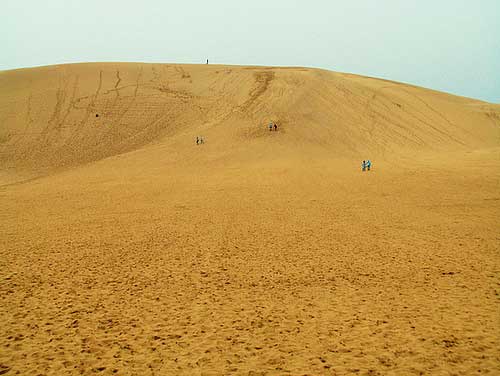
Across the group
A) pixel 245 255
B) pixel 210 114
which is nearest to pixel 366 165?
pixel 245 255

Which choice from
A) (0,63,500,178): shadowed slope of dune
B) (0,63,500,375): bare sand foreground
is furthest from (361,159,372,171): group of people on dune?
(0,63,500,178): shadowed slope of dune

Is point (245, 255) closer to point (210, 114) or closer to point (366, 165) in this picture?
point (366, 165)

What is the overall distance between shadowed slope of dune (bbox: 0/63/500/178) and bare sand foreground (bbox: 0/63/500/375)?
373 mm

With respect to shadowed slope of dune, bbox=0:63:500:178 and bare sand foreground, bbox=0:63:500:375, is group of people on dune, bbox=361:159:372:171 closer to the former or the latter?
bare sand foreground, bbox=0:63:500:375

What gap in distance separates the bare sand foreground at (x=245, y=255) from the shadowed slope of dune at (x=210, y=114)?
1.22ft

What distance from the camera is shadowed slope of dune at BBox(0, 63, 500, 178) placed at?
1187 inches

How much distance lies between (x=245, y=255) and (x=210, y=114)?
1042 inches

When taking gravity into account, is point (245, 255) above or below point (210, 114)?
below

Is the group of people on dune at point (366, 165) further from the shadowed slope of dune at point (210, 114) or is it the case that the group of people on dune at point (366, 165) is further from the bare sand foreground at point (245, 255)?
the shadowed slope of dune at point (210, 114)

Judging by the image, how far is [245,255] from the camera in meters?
10.1

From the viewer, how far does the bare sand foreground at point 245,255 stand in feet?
19.4

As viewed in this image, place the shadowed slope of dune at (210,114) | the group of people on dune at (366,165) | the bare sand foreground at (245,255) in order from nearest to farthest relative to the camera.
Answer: the bare sand foreground at (245,255) → the group of people on dune at (366,165) → the shadowed slope of dune at (210,114)

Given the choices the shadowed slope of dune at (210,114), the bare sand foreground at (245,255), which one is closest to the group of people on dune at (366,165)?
the bare sand foreground at (245,255)

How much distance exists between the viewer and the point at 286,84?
39781 mm
